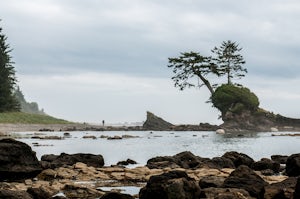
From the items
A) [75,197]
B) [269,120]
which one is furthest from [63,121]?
[75,197]

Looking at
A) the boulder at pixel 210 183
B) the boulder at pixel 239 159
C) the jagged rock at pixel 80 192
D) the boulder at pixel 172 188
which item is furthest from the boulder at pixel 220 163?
the jagged rock at pixel 80 192

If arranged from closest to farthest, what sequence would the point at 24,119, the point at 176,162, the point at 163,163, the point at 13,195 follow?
the point at 13,195 → the point at 163,163 → the point at 176,162 → the point at 24,119

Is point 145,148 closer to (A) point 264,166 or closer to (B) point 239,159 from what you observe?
(B) point 239,159

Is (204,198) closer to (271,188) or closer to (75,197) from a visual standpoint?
(271,188)

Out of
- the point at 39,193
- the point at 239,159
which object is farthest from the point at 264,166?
the point at 39,193

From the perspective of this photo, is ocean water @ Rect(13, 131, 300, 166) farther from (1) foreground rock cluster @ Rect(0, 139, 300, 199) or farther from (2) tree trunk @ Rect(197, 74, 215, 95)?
(2) tree trunk @ Rect(197, 74, 215, 95)

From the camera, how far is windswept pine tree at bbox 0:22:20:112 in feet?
311

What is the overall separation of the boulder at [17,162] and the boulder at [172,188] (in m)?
8.23

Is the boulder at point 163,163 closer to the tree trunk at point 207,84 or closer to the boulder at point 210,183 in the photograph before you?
A: the boulder at point 210,183

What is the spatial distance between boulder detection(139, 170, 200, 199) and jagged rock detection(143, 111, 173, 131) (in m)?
93.0

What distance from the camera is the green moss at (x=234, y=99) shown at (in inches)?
4067

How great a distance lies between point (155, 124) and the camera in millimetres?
113250

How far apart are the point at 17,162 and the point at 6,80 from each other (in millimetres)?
75619

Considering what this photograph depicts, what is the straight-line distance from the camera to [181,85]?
10788 centimetres
